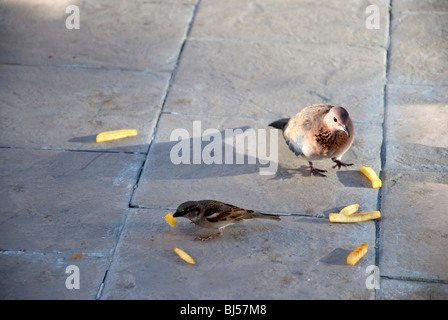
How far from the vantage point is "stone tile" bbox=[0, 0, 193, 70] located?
24.9ft

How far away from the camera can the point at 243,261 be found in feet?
15.6

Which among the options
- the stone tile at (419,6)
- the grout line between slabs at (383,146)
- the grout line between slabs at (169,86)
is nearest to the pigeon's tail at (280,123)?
the grout line between slabs at (383,146)

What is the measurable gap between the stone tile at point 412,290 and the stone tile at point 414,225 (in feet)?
0.26

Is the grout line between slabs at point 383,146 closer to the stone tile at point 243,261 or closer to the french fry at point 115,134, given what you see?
the stone tile at point 243,261

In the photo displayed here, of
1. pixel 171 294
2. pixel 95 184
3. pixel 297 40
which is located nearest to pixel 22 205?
pixel 95 184

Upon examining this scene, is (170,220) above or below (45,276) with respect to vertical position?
above

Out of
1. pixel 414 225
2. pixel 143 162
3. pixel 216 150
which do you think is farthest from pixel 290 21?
pixel 414 225

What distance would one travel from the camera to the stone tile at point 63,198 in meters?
4.96

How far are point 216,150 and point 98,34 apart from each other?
302cm

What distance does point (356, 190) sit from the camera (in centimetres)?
554

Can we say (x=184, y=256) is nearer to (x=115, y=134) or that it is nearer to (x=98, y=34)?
(x=115, y=134)

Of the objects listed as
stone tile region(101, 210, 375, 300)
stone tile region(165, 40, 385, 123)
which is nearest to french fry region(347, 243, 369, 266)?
stone tile region(101, 210, 375, 300)

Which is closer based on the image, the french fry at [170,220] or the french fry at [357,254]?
the french fry at [357,254]

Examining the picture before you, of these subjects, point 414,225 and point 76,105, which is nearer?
point 414,225
